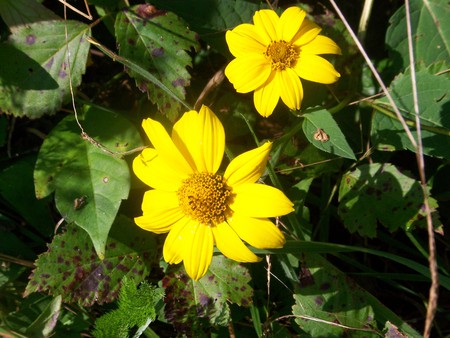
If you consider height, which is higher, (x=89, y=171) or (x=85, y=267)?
(x=89, y=171)

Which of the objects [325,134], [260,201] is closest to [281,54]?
[325,134]

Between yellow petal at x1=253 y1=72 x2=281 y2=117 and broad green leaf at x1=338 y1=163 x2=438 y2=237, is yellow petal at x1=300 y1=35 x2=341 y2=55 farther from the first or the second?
broad green leaf at x1=338 y1=163 x2=438 y2=237

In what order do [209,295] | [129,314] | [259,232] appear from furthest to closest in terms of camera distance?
[209,295]
[129,314]
[259,232]

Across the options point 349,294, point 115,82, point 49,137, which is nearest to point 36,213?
point 49,137

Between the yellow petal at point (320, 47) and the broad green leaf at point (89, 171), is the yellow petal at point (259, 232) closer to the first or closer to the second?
the broad green leaf at point (89, 171)

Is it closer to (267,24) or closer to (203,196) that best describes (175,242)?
(203,196)
